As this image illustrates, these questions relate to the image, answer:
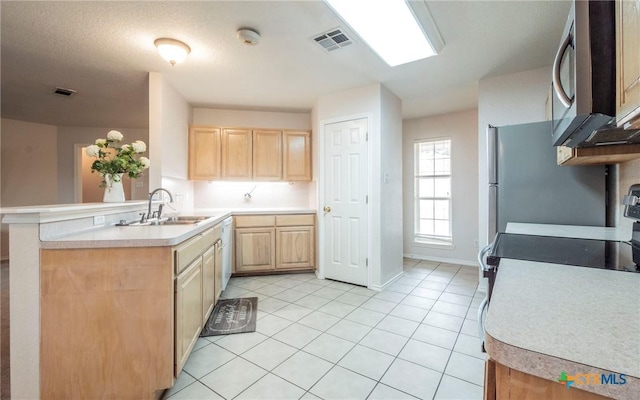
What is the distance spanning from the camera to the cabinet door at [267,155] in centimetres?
415

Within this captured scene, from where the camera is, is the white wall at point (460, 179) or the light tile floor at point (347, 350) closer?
the light tile floor at point (347, 350)

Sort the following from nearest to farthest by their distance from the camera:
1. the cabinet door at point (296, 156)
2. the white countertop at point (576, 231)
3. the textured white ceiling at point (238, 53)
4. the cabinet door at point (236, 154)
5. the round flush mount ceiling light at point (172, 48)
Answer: the white countertop at point (576, 231) < the textured white ceiling at point (238, 53) < the round flush mount ceiling light at point (172, 48) < the cabinet door at point (236, 154) < the cabinet door at point (296, 156)

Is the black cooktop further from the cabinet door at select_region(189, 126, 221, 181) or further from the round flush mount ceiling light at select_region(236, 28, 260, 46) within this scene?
the cabinet door at select_region(189, 126, 221, 181)

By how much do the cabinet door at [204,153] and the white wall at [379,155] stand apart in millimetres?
1550

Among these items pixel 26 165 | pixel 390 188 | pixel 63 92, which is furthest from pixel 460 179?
pixel 26 165

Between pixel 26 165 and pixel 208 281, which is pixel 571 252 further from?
pixel 26 165

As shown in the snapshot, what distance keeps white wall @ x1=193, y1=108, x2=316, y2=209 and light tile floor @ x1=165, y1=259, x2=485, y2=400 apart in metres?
1.62

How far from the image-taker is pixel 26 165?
16.1 feet

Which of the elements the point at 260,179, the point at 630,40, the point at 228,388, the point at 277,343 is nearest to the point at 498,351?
the point at 630,40

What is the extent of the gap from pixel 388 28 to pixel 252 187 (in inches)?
120

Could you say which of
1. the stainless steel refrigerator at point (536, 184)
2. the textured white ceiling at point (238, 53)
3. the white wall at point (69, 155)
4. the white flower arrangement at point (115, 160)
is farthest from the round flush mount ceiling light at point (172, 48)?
the white wall at point (69, 155)

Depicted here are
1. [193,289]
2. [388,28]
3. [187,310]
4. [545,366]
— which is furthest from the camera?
[388,28]

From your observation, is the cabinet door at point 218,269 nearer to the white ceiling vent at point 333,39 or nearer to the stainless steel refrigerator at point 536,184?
the white ceiling vent at point 333,39

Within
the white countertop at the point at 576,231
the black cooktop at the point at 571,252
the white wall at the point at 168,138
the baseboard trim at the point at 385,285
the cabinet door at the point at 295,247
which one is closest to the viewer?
the black cooktop at the point at 571,252
